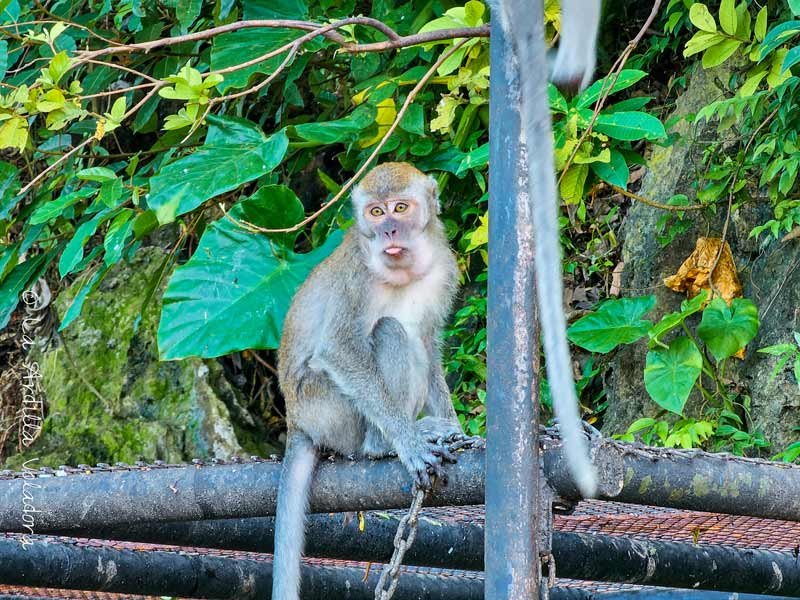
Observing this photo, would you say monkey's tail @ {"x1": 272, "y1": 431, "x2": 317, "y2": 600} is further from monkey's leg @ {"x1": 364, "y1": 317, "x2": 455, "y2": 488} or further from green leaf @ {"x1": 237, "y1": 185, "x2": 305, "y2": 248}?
green leaf @ {"x1": 237, "y1": 185, "x2": 305, "y2": 248}

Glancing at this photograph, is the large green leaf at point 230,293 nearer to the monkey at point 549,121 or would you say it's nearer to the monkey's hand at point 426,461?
the monkey's hand at point 426,461

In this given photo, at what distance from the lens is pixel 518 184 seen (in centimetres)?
220

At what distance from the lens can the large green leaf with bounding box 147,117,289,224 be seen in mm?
4758

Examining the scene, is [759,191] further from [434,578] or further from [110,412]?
[110,412]

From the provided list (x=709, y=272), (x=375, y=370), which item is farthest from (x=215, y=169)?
(x=709, y=272)

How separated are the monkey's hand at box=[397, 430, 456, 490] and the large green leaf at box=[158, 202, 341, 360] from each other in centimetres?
205

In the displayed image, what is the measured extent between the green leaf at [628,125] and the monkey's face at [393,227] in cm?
97

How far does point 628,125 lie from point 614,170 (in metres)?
0.33

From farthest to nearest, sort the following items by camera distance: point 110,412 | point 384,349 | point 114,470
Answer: point 110,412 → point 384,349 → point 114,470

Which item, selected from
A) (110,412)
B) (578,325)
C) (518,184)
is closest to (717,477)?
(518,184)

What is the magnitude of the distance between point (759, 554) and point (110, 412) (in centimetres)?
452

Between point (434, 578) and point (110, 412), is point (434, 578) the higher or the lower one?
the lower one

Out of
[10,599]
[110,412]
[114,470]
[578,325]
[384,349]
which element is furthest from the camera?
[110,412]

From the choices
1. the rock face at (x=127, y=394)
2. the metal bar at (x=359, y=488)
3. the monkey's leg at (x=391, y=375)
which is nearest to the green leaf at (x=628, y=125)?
the monkey's leg at (x=391, y=375)
